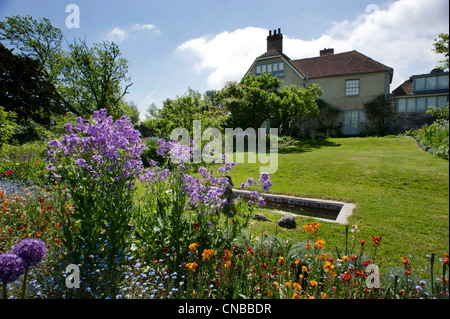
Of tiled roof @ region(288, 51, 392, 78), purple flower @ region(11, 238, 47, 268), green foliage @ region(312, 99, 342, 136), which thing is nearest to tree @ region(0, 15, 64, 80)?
purple flower @ region(11, 238, 47, 268)

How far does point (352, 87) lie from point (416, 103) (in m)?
4.92

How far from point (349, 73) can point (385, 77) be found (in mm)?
2659

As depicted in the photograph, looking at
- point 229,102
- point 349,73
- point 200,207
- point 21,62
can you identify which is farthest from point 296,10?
point 349,73

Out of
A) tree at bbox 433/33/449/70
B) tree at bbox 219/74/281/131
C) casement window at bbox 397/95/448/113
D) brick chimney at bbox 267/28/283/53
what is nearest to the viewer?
tree at bbox 433/33/449/70

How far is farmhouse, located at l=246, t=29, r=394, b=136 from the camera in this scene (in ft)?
65.1

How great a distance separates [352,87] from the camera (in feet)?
67.9

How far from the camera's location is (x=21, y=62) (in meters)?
7.44

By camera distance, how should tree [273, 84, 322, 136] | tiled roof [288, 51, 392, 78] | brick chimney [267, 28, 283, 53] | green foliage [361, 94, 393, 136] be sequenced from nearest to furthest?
tree [273, 84, 322, 136]
green foliage [361, 94, 393, 136]
tiled roof [288, 51, 392, 78]
brick chimney [267, 28, 283, 53]

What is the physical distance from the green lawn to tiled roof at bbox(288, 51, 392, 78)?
48.4 ft

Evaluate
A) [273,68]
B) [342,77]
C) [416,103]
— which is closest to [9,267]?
[273,68]

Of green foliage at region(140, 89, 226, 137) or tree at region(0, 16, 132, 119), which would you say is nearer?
green foliage at region(140, 89, 226, 137)

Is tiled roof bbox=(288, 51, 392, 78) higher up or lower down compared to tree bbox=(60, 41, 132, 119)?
higher up

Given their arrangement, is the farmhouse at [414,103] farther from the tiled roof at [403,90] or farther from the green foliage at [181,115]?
the green foliage at [181,115]

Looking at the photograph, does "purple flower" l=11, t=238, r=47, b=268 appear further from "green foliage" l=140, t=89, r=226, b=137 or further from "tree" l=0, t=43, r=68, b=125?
"green foliage" l=140, t=89, r=226, b=137
